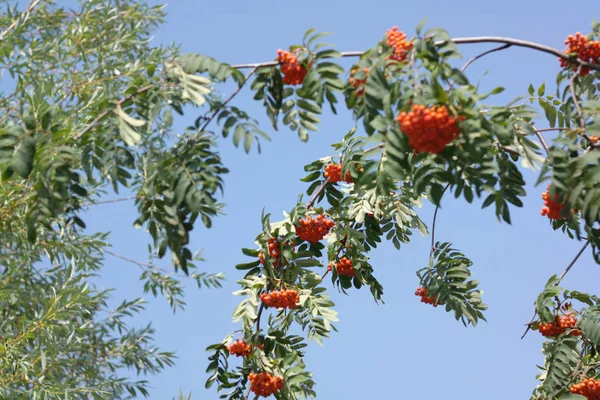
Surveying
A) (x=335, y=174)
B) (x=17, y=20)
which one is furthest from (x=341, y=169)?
(x=17, y=20)

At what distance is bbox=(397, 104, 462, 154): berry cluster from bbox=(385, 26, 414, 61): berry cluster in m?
0.36

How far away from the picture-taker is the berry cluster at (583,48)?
3062 millimetres

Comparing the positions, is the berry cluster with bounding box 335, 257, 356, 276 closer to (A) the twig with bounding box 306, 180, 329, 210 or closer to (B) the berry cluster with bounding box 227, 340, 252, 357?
(A) the twig with bounding box 306, 180, 329, 210

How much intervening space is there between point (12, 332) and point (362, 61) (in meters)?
4.90

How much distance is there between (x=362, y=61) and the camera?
8.84 feet

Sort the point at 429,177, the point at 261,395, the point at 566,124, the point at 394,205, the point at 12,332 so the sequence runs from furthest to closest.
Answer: the point at 12,332
the point at 394,205
the point at 566,124
the point at 261,395
the point at 429,177

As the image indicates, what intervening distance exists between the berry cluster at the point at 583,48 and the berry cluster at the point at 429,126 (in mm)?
993

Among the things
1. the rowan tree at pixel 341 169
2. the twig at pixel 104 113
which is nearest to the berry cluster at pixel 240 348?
the rowan tree at pixel 341 169

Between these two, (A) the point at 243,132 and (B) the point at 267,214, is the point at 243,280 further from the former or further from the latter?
(A) the point at 243,132

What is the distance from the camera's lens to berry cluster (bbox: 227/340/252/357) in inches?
136

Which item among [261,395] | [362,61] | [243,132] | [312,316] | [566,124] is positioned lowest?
[261,395]

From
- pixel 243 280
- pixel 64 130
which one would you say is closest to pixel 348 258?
pixel 243 280

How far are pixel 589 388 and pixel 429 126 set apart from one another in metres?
2.02

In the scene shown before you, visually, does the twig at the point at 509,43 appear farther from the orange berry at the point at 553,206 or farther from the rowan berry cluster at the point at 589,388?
the rowan berry cluster at the point at 589,388
